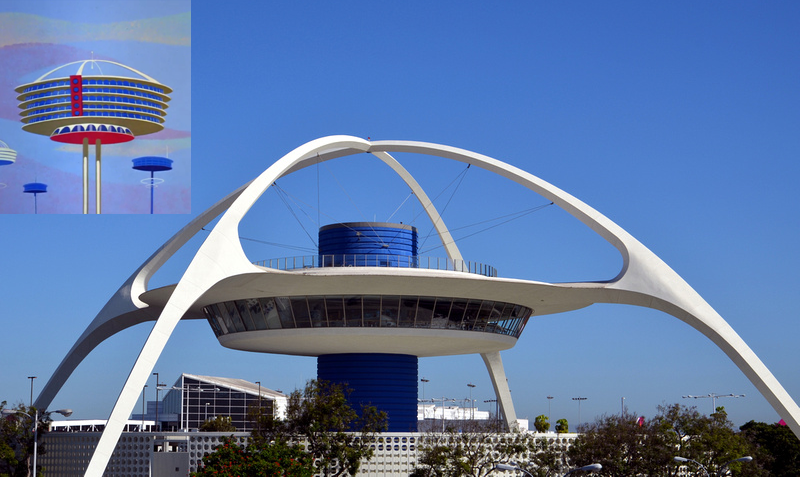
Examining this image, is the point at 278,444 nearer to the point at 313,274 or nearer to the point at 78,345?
the point at 313,274

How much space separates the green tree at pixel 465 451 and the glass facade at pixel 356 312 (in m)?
6.15

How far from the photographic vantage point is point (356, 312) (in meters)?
51.4

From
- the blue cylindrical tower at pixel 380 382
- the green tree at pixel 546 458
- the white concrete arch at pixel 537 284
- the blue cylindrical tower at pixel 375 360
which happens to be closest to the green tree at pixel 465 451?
the green tree at pixel 546 458

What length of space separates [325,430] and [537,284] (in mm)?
12969

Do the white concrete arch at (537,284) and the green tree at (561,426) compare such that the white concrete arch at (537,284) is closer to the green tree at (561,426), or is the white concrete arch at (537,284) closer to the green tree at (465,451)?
the green tree at (465,451)

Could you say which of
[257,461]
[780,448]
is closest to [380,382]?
[257,461]

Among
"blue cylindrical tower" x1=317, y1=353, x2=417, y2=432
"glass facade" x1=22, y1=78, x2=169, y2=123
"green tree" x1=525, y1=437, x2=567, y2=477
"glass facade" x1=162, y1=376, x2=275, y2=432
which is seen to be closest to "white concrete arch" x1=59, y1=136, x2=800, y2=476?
"green tree" x1=525, y1=437, x2=567, y2=477

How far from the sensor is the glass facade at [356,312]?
51219 mm

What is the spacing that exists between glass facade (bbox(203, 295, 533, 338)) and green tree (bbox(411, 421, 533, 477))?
6.15m

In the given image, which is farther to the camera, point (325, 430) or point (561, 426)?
point (561, 426)

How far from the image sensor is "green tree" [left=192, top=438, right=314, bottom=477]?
43188 millimetres

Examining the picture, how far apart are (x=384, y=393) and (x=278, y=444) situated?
35.0 feet

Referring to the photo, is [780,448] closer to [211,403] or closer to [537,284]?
[537,284]

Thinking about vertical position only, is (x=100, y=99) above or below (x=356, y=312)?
above
